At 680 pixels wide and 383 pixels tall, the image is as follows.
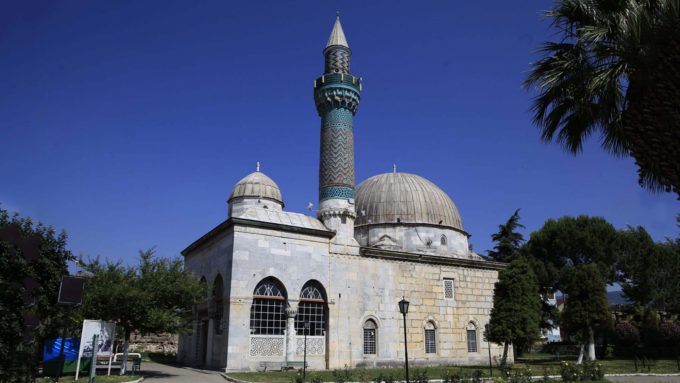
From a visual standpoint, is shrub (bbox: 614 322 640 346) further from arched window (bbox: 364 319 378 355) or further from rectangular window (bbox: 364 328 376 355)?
rectangular window (bbox: 364 328 376 355)

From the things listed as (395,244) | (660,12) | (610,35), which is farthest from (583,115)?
(395,244)

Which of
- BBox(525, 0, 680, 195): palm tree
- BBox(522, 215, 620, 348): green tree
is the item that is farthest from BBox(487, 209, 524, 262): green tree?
BBox(525, 0, 680, 195): palm tree

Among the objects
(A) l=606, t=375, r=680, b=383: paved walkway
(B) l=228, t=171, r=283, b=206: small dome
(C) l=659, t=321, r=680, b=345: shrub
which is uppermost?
(B) l=228, t=171, r=283, b=206: small dome

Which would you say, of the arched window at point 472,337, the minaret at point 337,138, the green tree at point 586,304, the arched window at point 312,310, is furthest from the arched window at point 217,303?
the green tree at point 586,304

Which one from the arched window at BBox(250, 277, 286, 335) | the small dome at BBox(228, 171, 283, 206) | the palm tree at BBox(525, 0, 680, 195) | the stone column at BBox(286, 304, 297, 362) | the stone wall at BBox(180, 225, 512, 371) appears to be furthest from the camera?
the small dome at BBox(228, 171, 283, 206)

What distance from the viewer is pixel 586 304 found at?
25375 millimetres

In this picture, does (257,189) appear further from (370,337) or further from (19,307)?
(19,307)

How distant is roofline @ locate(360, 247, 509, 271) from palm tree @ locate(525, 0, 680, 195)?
13.8m

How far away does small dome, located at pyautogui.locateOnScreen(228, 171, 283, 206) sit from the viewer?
28.8 metres

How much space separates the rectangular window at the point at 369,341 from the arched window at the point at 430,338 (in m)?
2.84

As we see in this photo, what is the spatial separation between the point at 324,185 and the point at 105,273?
10149 millimetres

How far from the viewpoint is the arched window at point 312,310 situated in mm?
21031

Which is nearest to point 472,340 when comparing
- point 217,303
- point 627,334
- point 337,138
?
point 337,138

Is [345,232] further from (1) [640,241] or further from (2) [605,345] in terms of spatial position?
(1) [640,241]
